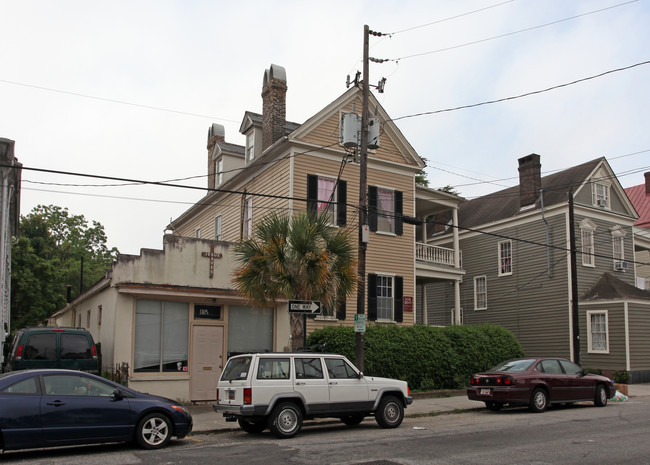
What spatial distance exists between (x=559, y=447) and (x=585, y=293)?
19902 mm

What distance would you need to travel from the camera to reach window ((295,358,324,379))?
482 inches

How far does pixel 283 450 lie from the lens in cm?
1023

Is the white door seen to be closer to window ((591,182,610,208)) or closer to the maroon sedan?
the maroon sedan

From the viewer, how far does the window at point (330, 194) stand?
2228 cm

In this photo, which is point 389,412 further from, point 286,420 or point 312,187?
point 312,187

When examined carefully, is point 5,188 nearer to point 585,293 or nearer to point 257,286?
point 257,286

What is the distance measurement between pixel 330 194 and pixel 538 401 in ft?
34.0

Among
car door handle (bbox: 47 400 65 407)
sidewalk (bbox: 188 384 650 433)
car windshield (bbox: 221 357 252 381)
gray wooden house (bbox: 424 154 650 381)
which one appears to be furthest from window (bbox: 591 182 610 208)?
car door handle (bbox: 47 400 65 407)

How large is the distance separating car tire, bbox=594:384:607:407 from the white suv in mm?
7067

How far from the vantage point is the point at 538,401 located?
15.9 metres

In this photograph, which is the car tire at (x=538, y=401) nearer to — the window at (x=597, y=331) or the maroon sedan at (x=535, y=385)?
the maroon sedan at (x=535, y=385)

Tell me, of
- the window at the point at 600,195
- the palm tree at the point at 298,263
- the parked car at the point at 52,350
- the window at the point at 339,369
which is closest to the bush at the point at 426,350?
the palm tree at the point at 298,263

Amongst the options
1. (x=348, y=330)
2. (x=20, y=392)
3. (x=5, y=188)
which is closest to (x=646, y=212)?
(x=348, y=330)

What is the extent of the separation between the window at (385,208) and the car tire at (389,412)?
10842mm
